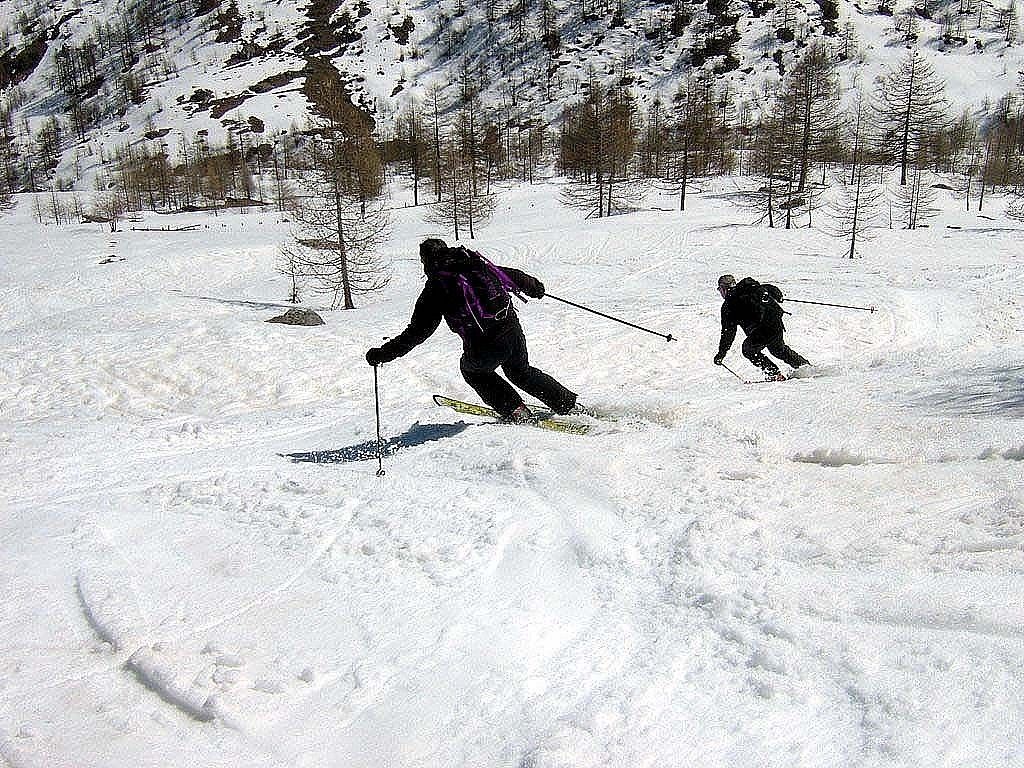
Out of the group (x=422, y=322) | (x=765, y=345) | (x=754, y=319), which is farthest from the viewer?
(x=765, y=345)

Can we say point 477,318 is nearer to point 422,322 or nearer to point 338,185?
point 422,322

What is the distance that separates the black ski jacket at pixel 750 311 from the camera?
9.31 metres

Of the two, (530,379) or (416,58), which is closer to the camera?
(530,379)

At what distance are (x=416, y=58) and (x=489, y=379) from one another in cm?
12234

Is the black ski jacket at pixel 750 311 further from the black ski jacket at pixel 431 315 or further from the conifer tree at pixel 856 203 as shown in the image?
the conifer tree at pixel 856 203

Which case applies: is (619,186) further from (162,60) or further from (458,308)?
(162,60)

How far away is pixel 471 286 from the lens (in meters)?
5.59

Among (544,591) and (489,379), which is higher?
(489,379)

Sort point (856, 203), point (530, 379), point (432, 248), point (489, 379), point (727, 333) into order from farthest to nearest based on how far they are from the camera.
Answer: point (856, 203) < point (727, 333) < point (530, 379) < point (489, 379) < point (432, 248)

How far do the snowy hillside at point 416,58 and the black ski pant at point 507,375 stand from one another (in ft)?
286

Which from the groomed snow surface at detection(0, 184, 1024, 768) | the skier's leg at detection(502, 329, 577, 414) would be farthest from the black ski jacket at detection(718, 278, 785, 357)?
the skier's leg at detection(502, 329, 577, 414)

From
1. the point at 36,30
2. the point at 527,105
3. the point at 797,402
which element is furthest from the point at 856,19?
the point at 36,30

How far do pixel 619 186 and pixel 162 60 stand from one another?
4431 inches

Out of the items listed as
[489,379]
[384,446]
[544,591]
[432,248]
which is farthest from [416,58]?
[544,591]
